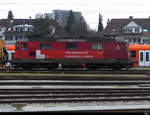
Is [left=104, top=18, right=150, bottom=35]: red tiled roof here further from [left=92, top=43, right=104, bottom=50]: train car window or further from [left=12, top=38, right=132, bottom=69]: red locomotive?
[left=92, top=43, right=104, bottom=50]: train car window

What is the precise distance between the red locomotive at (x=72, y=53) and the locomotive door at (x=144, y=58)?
7192 mm

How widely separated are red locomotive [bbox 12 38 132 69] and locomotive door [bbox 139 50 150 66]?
7.19m

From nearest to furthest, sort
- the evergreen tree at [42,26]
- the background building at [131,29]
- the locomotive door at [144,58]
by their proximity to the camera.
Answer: the locomotive door at [144,58] < the evergreen tree at [42,26] < the background building at [131,29]

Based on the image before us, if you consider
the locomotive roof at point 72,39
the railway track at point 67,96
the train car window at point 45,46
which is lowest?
the railway track at point 67,96

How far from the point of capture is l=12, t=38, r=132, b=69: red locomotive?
23.7 meters

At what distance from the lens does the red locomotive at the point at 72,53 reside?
23.7 m

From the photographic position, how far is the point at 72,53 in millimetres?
23953

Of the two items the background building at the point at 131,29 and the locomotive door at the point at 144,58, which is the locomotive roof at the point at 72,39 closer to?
the locomotive door at the point at 144,58

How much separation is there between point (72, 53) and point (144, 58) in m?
11.9

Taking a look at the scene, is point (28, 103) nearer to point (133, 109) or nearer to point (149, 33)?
point (133, 109)

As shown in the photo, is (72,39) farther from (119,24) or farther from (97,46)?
(119,24)

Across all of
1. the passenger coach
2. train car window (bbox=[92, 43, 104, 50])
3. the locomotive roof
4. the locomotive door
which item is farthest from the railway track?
the locomotive door

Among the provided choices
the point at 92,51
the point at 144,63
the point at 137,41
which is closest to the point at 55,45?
the point at 92,51

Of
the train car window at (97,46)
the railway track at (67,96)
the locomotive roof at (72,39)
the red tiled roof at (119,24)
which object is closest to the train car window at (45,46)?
the locomotive roof at (72,39)
